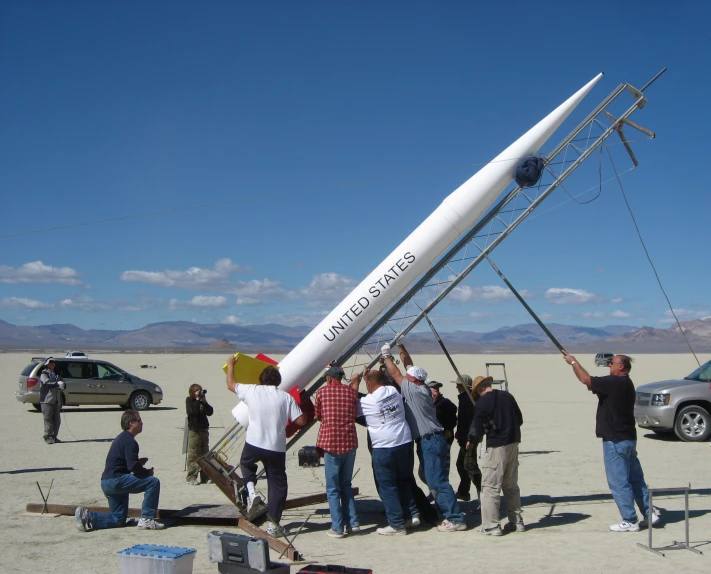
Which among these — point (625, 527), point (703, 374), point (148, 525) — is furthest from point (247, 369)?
point (703, 374)

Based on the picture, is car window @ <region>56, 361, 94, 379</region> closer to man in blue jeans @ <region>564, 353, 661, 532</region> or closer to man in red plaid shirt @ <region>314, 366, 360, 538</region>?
man in red plaid shirt @ <region>314, 366, 360, 538</region>

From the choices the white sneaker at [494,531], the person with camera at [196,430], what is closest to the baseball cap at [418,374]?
the white sneaker at [494,531]

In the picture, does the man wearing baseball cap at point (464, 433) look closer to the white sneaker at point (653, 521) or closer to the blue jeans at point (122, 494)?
the white sneaker at point (653, 521)

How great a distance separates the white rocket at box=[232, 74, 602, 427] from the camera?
983cm

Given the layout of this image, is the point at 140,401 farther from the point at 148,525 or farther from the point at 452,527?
the point at 452,527

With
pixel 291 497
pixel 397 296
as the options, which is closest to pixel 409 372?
pixel 397 296

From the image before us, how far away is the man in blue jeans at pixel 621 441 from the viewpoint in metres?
7.62

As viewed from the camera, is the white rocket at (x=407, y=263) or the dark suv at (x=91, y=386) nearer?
the white rocket at (x=407, y=263)

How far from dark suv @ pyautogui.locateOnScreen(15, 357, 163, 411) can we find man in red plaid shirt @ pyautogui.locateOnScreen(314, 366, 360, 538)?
47.9 feet

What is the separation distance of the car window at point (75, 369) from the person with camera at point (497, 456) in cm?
1608

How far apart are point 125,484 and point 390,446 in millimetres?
2950

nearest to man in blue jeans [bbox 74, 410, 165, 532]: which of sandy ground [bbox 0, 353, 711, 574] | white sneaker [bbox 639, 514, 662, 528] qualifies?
sandy ground [bbox 0, 353, 711, 574]

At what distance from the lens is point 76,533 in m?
7.74

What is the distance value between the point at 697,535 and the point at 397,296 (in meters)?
4.63
